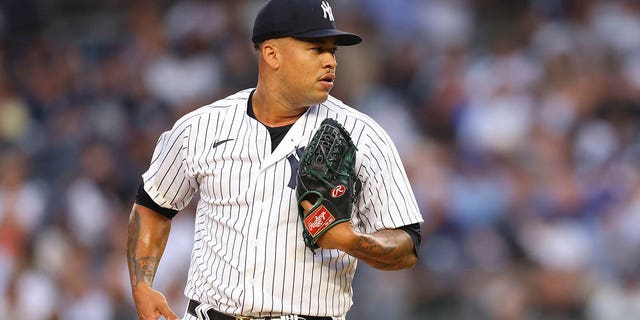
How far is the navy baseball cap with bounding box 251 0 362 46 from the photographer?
370 cm

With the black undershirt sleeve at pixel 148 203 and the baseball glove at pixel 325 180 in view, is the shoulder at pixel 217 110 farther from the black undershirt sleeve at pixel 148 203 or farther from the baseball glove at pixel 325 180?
the baseball glove at pixel 325 180

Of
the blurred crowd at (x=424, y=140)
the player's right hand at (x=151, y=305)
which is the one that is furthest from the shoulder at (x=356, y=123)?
the blurred crowd at (x=424, y=140)

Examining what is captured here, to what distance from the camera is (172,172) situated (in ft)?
13.1

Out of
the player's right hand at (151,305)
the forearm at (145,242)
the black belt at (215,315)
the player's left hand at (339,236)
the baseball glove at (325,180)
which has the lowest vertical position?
the player's right hand at (151,305)

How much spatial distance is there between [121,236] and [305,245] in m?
5.05

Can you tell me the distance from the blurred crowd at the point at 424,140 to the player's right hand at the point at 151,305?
3.43 metres

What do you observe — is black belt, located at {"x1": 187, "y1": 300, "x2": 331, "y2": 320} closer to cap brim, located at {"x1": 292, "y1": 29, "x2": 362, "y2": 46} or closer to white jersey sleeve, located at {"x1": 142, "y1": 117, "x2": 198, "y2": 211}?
white jersey sleeve, located at {"x1": 142, "y1": 117, "x2": 198, "y2": 211}

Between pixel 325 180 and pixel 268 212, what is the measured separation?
0.34m

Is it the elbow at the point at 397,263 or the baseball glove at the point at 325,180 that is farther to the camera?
the elbow at the point at 397,263

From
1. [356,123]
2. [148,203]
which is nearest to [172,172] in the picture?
[148,203]

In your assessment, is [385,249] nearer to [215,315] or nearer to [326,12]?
[215,315]

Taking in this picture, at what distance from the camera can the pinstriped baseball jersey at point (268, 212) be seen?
3.67 m

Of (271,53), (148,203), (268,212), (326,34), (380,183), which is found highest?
(326,34)

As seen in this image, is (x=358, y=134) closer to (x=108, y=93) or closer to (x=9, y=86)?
(x=108, y=93)
